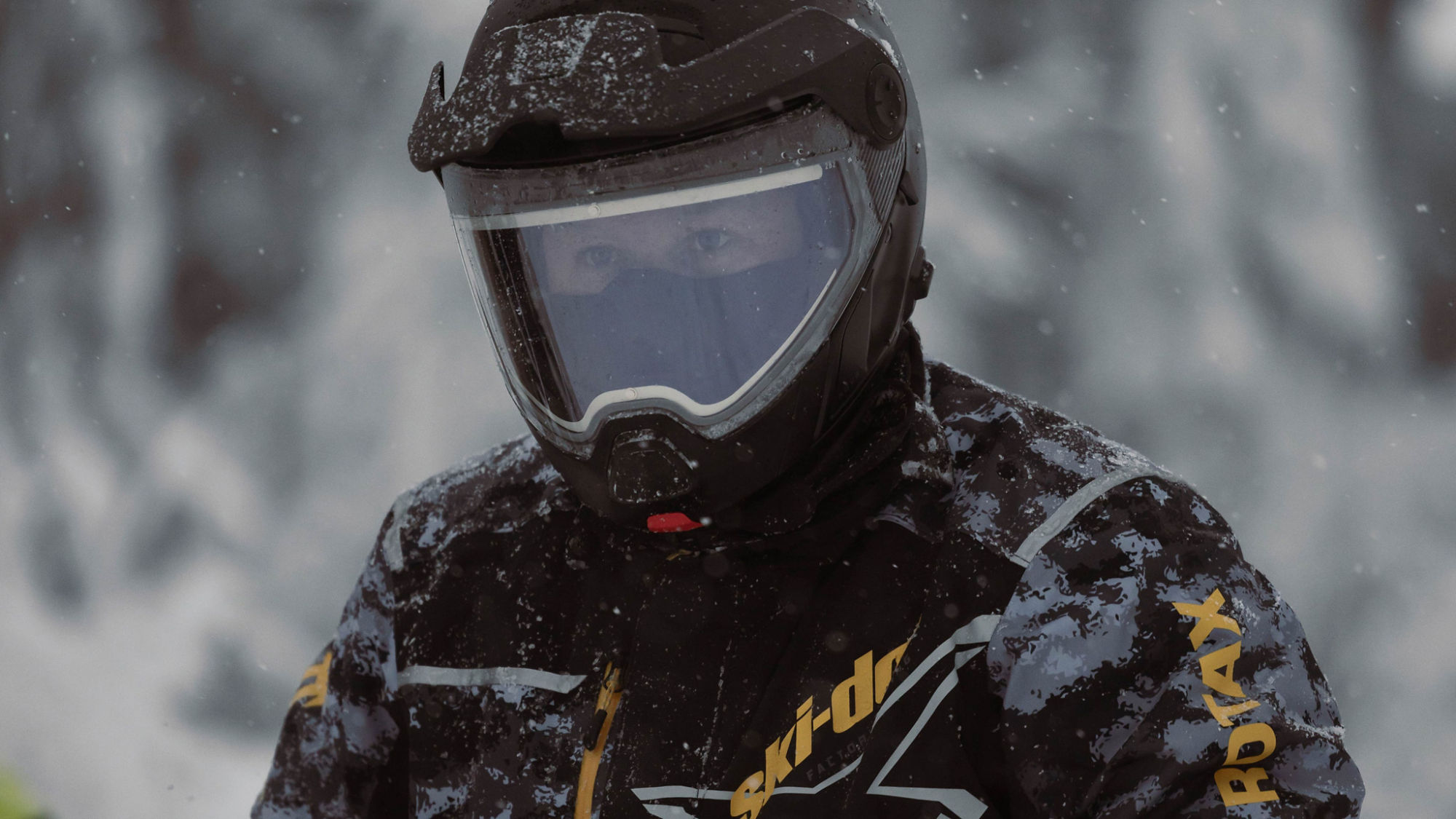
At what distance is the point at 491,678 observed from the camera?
4.73ft

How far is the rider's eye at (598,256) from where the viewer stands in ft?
4.32

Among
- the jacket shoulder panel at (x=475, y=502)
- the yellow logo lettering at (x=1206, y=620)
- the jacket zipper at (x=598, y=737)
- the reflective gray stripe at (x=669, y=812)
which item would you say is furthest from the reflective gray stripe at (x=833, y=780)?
the jacket shoulder panel at (x=475, y=502)

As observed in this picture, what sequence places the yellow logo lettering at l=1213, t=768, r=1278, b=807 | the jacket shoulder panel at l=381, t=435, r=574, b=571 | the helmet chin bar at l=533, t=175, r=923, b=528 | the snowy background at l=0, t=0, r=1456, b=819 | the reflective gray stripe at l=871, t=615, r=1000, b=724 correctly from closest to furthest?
1. the yellow logo lettering at l=1213, t=768, r=1278, b=807
2. the reflective gray stripe at l=871, t=615, r=1000, b=724
3. the helmet chin bar at l=533, t=175, r=923, b=528
4. the jacket shoulder panel at l=381, t=435, r=574, b=571
5. the snowy background at l=0, t=0, r=1456, b=819

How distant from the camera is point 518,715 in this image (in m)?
1.40

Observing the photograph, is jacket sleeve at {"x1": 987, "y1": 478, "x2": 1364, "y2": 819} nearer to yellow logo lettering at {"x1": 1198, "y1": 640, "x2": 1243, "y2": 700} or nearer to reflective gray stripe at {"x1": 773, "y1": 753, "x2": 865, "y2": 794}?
yellow logo lettering at {"x1": 1198, "y1": 640, "x2": 1243, "y2": 700}

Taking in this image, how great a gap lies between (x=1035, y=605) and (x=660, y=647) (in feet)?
1.23

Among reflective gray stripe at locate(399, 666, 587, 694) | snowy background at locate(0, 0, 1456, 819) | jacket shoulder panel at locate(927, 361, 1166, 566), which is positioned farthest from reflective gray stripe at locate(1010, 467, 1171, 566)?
snowy background at locate(0, 0, 1456, 819)

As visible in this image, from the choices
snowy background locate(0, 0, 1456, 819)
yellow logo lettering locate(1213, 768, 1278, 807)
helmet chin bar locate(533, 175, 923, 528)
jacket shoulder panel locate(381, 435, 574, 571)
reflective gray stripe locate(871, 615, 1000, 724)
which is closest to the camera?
yellow logo lettering locate(1213, 768, 1278, 807)

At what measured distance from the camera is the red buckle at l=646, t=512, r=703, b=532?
134 cm

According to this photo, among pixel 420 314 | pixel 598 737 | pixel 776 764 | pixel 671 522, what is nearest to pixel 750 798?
pixel 776 764

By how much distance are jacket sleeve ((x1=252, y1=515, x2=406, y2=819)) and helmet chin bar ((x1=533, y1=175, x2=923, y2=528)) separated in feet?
1.16

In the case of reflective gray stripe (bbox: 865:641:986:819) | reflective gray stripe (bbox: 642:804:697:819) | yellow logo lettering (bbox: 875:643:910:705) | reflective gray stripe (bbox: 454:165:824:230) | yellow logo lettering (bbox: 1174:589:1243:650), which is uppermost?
reflective gray stripe (bbox: 454:165:824:230)

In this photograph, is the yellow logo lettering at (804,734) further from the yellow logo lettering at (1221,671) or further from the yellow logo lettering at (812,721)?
the yellow logo lettering at (1221,671)

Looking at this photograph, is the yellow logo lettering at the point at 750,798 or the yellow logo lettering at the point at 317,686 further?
the yellow logo lettering at the point at 317,686
